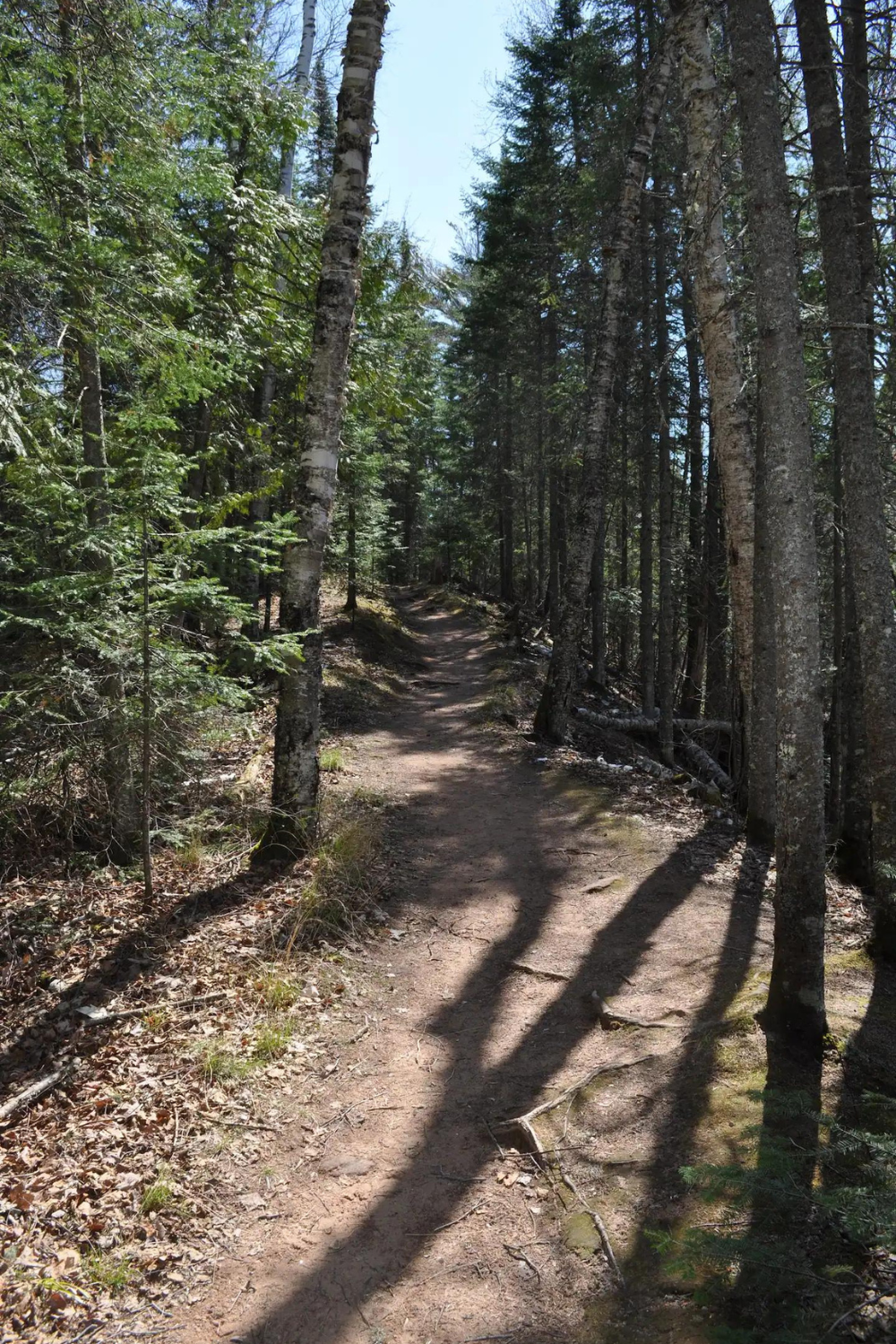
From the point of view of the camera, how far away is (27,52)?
20.2ft

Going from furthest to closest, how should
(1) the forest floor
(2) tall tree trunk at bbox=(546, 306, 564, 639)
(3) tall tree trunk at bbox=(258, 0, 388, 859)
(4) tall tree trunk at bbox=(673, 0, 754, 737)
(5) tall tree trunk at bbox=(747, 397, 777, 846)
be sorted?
(2) tall tree trunk at bbox=(546, 306, 564, 639), (5) tall tree trunk at bbox=(747, 397, 777, 846), (4) tall tree trunk at bbox=(673, 0, 754, 737), (3) tall tree trunk at bbox=(258, 0, 388, 859), (1) the forest floor

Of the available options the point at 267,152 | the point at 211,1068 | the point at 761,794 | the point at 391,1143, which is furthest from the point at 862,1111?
the point at 267,152

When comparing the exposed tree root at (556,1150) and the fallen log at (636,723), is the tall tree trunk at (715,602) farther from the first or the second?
the exposed tree root at (556,1150)

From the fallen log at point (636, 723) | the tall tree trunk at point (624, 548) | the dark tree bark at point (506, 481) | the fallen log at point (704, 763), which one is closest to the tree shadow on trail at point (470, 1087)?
the fallen log at point (704, 763)

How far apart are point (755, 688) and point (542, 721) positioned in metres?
4.97

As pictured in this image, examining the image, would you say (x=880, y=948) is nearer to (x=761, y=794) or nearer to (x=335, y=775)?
(x=761, y=794)

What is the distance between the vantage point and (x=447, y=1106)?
4.60 meters

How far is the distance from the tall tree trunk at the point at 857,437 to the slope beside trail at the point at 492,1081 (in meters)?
1.79

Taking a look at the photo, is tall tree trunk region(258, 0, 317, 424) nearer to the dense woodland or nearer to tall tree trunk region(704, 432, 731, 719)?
the dense woodland

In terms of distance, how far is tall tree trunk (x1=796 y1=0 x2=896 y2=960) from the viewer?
5777 mm

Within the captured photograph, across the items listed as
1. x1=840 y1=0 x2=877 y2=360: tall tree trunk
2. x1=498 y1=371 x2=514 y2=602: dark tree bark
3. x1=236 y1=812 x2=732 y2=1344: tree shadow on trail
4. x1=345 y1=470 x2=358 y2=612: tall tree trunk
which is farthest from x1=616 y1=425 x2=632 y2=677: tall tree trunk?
x1=236 y1=812 x2=732 y2=1344: tree shadow on trail

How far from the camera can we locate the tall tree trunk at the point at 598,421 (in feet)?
34.7

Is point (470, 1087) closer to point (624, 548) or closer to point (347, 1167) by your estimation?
point (347, 1167)

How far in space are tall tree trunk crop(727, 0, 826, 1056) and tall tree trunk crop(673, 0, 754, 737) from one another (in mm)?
2313
